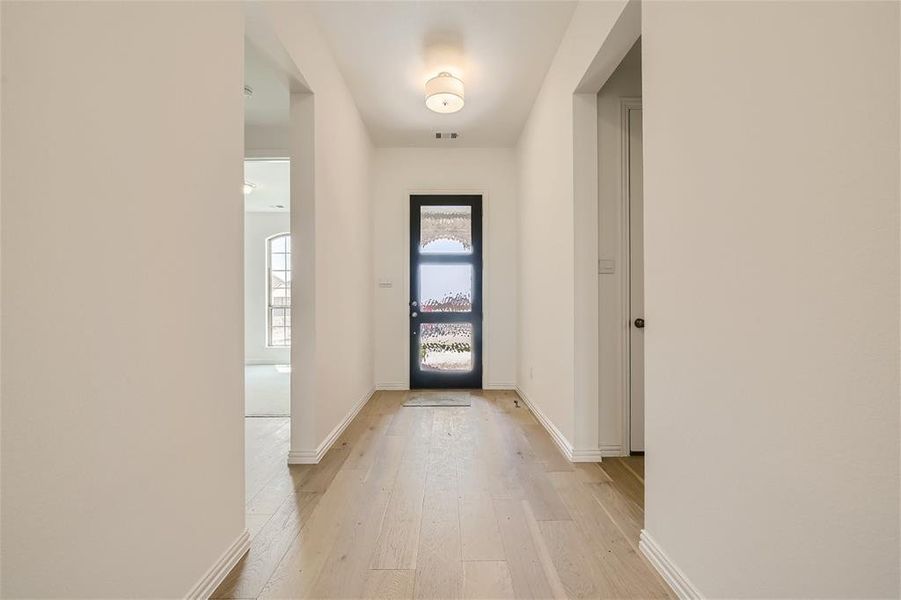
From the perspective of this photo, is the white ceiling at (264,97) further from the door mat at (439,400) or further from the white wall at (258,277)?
the white wall at (258,277)

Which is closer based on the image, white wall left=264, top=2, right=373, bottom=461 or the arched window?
white wall left=264, top=2, right=373, bottom=461

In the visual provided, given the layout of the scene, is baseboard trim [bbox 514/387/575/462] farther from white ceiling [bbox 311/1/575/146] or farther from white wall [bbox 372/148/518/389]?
white ceiling [bbox 311/1/575/146]

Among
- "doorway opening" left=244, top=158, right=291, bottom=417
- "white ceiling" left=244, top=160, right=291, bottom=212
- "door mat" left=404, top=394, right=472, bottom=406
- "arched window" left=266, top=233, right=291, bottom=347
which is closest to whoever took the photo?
"door mat" left=404, top=394, right=472, bottom=406

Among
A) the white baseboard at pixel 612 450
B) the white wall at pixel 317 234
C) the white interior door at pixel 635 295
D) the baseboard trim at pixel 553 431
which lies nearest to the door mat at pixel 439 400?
the baseboard trim at pixel 553 431

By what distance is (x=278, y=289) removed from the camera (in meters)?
7.80

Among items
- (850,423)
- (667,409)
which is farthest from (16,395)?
(667,409)

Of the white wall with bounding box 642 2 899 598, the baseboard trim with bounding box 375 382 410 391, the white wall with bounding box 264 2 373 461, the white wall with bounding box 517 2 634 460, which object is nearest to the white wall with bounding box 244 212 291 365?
the baseboard trim with bounding box 375 382 410 391

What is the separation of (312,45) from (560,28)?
1556 millimetres

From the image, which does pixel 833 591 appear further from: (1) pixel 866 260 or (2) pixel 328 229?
(2) pixel 328 229

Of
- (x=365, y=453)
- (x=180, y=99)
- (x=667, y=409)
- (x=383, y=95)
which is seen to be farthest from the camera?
(x=383, y=95)

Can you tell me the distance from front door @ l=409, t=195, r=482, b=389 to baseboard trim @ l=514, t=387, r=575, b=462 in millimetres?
1005

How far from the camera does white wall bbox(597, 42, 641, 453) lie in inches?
108

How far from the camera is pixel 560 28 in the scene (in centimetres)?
271

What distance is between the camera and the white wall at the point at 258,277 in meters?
7.56
